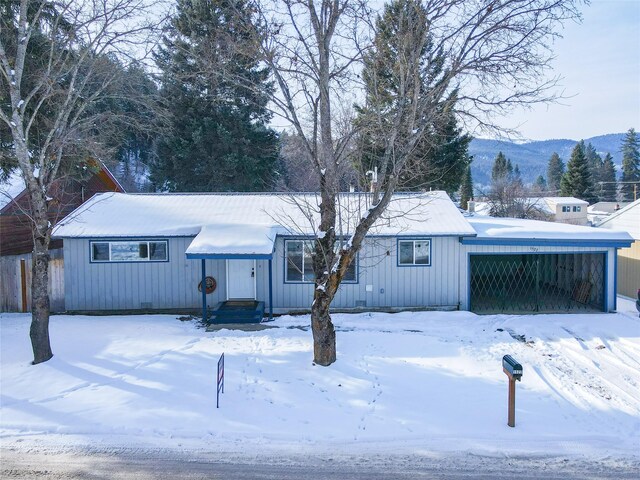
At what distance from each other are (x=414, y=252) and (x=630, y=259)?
928cm

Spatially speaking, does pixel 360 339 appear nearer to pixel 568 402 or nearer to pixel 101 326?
pixel 568 402

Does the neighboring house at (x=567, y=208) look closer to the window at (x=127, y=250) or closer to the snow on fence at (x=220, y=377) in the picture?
the window at (x=127, y=250)

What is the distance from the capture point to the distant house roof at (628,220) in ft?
63.2

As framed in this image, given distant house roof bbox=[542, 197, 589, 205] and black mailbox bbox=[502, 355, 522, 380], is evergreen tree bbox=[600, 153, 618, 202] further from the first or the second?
black mailbox bbox=[502, 355, 522, 380]

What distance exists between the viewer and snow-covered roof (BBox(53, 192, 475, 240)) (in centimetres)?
1422

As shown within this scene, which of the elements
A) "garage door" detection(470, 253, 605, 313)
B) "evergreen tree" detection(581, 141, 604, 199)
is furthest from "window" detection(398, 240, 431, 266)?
"evergreen tree" detection(581, 141, 604, 199)

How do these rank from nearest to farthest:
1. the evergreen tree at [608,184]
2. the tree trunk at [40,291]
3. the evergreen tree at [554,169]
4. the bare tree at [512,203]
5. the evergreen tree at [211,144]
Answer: the tree trunk at [40,291]
the evergreen tree at [211,144]
the bare tree at [512,203]
the evergreen tree at [608,184]
the evergreen tree at [554,169]

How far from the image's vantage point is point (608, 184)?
271 ft

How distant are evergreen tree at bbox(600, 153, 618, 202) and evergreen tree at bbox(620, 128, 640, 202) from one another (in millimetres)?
1870

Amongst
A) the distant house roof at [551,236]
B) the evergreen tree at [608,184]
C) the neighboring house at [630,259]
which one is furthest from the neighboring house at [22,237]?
the evergreen tree at [608,184]

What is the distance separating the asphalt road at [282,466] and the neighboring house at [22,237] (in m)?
5.64

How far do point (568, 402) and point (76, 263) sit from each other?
1320 cm

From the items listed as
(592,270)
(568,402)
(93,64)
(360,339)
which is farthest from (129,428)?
(592,270)

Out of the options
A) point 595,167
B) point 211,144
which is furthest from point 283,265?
point 595,167
